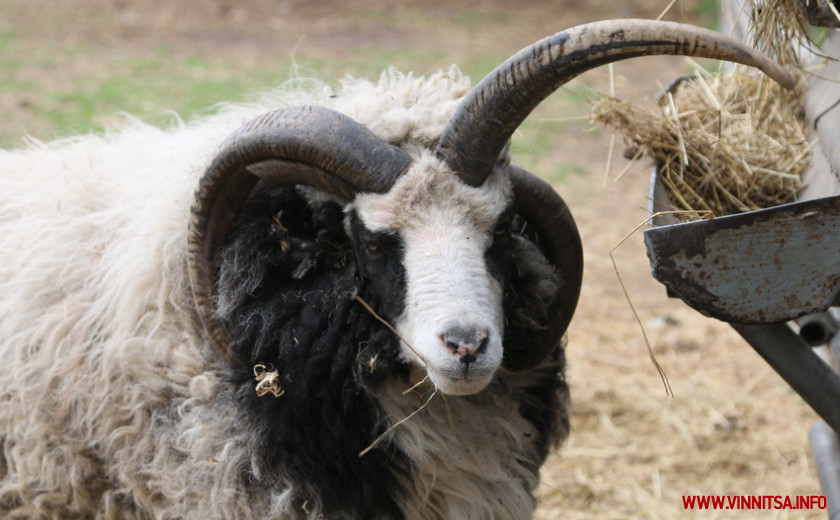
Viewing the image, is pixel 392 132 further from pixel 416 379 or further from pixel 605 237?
pixel 605 237

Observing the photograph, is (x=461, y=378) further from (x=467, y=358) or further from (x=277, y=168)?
(x=277, y=168)

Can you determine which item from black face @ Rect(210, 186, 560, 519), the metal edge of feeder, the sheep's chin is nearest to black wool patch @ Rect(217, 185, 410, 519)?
black face @ Rect(210, 186, 560, 519)

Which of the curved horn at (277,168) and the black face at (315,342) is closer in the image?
the curved horn at (277,168)

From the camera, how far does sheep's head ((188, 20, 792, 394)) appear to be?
2.63 m

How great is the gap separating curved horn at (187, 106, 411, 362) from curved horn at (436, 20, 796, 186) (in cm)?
21

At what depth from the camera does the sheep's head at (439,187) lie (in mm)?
2631

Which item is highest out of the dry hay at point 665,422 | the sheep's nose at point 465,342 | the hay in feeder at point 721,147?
the hay in feeder at point 721,147

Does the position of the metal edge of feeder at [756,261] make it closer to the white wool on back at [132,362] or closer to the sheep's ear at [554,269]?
the sheep's ear at [554,269]

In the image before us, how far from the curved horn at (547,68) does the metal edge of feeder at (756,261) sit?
0.45 metres

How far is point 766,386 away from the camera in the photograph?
19.7ft

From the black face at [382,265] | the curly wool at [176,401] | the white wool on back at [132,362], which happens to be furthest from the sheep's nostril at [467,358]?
the white wool on back at [132,362]

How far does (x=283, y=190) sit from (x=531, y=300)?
952 mm

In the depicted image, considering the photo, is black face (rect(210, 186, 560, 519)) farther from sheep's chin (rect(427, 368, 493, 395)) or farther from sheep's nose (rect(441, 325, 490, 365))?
sheep's nose (rect(441, 325, 490, 365))

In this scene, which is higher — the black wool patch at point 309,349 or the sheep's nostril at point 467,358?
the sheep's nostril at point 467,358
